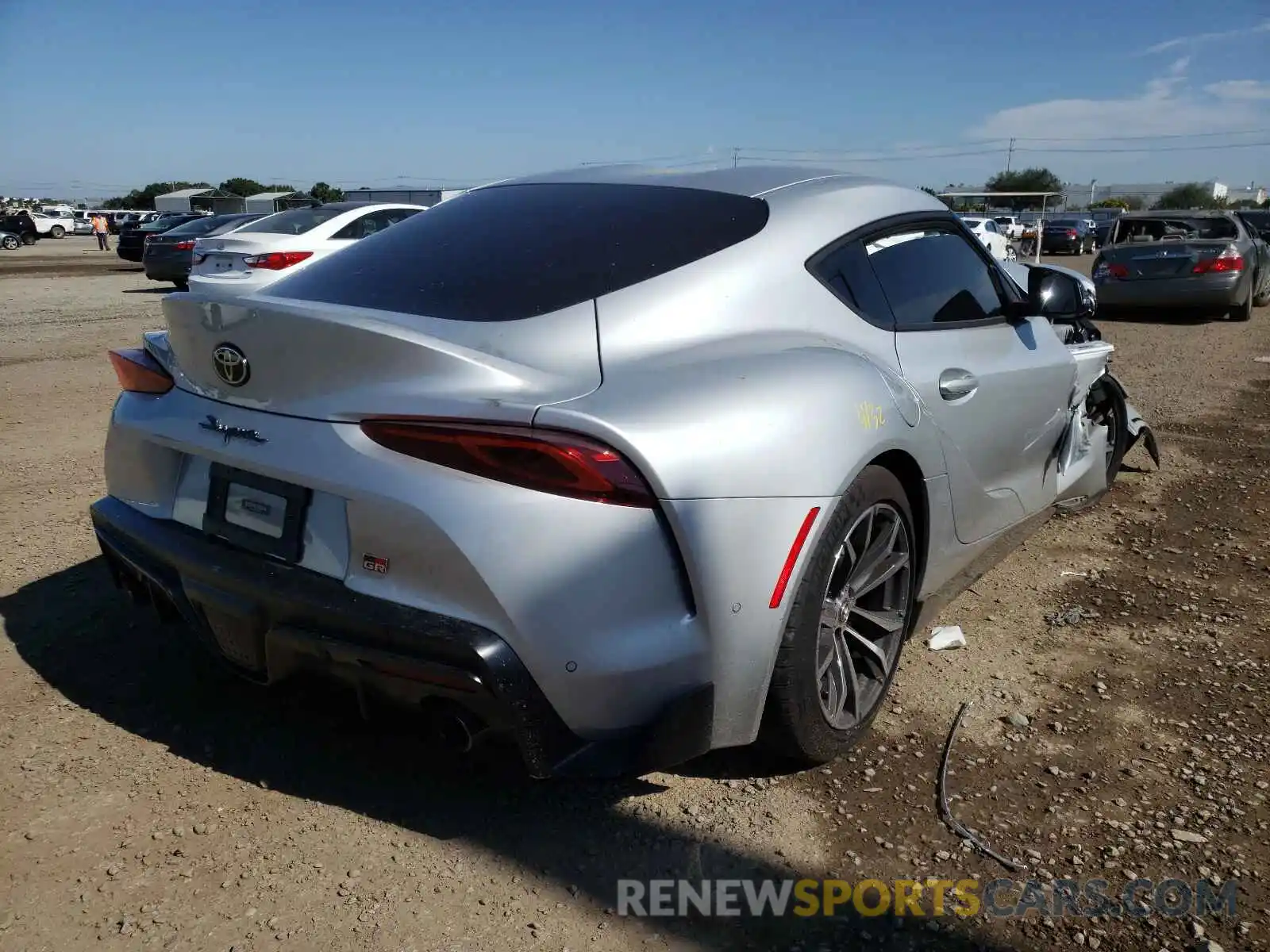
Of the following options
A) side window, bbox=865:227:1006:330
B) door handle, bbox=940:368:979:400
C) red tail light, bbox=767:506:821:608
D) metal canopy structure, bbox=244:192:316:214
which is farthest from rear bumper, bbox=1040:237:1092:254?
red tail light, bbox=767:506:821:608

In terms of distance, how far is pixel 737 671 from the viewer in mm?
2207

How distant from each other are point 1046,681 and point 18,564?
12.8 ft

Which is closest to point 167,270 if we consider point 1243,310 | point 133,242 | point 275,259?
point 275,259

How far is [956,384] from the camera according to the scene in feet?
9.92

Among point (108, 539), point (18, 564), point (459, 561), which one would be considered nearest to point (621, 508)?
point (459, 561)

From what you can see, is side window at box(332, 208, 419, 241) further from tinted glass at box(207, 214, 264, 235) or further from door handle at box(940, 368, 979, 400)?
door handle at box(940, 368, 979, 400)

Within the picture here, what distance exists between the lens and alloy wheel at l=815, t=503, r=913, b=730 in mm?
2561

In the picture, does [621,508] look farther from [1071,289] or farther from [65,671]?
[1071,289]

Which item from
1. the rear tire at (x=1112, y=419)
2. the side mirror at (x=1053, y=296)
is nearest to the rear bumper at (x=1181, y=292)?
the rear tire at (x=1112, y=419)

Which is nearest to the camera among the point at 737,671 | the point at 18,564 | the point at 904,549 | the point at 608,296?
the point at 737,671

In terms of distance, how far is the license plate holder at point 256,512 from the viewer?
2.23 metres

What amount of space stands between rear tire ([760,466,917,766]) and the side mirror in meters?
1.20

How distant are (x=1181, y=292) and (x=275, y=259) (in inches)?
433

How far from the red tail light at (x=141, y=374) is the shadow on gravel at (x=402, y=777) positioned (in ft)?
2.91
